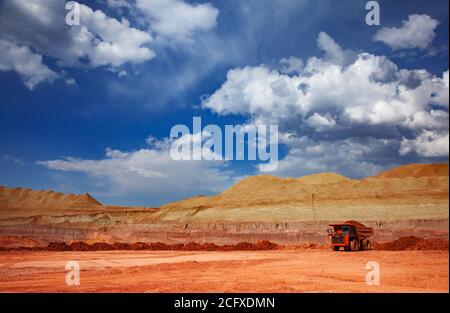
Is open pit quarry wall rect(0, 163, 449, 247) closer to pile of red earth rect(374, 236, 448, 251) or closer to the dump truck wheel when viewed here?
pile of red earth rect(374, 236, 448, 251)

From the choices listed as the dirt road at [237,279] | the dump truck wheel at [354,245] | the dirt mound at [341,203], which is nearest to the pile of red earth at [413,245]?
the dump truck wheel at [354,245]

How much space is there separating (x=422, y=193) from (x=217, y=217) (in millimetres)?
27800

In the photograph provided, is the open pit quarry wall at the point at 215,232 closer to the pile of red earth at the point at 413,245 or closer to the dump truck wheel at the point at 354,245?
the pile of red earth at the point at 413,245

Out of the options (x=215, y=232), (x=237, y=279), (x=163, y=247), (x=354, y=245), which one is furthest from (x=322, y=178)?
(x=237, y=279)

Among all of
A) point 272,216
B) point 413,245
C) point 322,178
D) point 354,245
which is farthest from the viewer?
point 322,178

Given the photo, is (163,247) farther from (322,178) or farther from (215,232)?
(322,178)

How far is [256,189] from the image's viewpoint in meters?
71.0

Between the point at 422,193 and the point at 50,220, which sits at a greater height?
the point at 422,193

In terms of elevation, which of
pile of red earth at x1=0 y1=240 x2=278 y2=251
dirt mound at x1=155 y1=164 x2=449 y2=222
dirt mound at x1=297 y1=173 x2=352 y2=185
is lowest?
pile of red earth at x1=0 y1=240 x2=278 y2=251

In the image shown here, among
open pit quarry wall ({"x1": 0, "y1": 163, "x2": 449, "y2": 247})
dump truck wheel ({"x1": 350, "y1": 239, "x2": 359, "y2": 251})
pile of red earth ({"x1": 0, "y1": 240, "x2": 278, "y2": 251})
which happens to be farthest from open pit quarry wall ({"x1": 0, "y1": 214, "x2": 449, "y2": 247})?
dump truck wheel ({"x1": 350, "y1": 239, "x2": 359, "y2": 251})

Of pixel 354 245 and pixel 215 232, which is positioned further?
pixel 215 232
